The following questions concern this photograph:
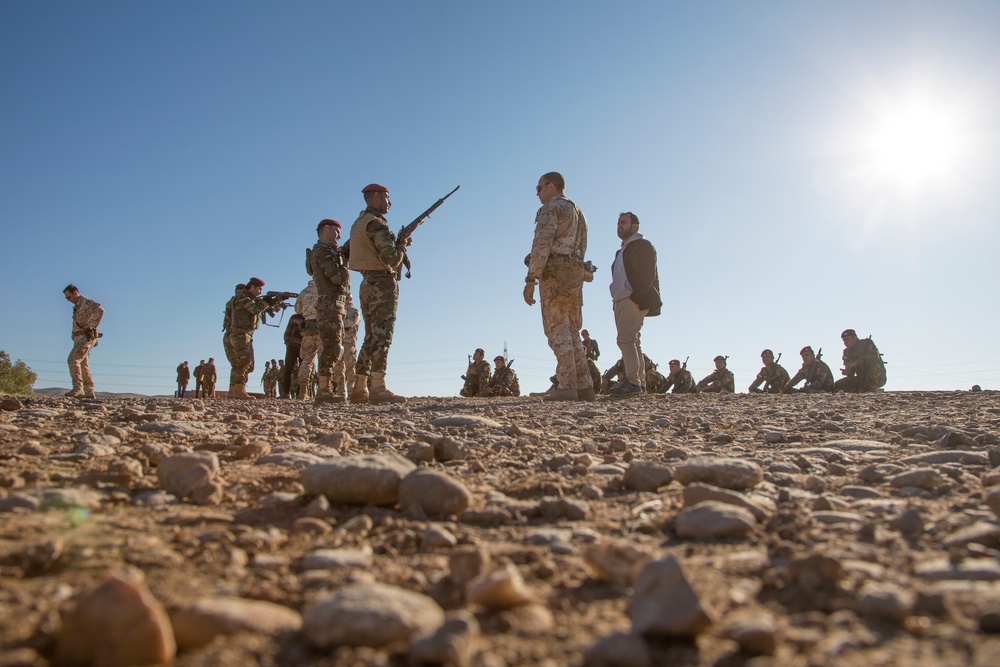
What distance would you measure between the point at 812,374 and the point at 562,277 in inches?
387

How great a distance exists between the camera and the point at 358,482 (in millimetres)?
1971

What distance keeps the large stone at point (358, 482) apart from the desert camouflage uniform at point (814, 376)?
14.1 metres

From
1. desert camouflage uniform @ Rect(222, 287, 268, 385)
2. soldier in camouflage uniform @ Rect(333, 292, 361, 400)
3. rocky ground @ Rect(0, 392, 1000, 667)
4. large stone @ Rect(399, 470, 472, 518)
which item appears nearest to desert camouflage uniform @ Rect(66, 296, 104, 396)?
desert camouflage uniform @ Rect(222, 287, 268, 385)

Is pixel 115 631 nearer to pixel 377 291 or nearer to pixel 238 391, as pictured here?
pixel 377 291

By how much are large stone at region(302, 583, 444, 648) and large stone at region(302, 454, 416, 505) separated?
87 cm

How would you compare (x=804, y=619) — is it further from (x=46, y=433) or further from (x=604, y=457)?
(x=46, y=433)

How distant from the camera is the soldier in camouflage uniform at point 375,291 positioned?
734 cm

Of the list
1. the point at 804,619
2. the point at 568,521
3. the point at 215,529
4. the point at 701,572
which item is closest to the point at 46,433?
the point at 215,529

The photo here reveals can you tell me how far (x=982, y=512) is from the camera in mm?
1800

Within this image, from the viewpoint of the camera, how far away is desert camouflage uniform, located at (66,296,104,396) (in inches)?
402

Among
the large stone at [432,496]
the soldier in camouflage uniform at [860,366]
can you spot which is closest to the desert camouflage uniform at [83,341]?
the large stone at [432,496]

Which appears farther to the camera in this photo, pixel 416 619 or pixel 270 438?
pixel 270 438

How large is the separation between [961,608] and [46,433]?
163 inches

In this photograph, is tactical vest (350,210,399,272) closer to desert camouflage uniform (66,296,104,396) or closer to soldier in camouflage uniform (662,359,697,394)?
desert camouflage uniform (66,296,104,396)
